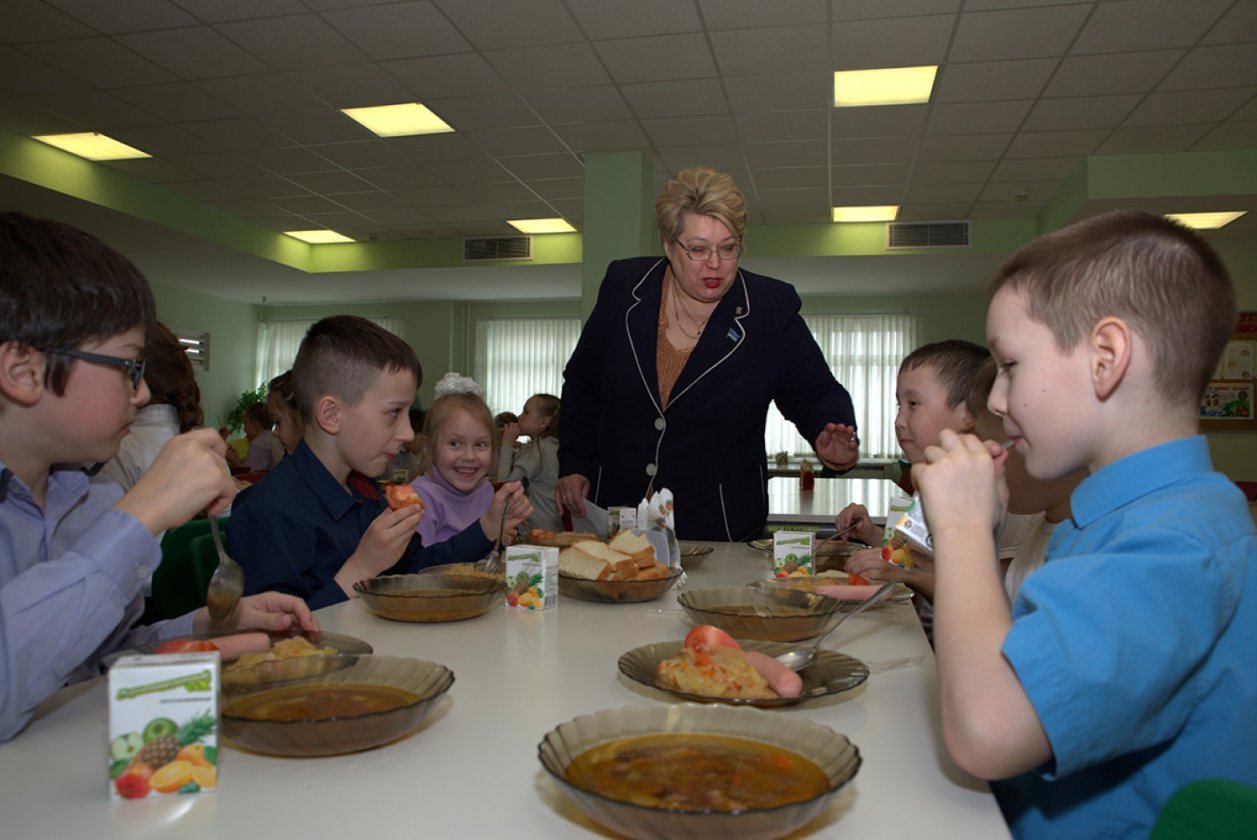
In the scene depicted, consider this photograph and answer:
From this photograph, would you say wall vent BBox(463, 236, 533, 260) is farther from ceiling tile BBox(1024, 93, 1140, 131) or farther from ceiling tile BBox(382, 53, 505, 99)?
ceiling tile BBox(1024, 93, 1140, 131)

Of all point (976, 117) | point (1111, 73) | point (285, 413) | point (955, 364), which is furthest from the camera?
point (976, 117)

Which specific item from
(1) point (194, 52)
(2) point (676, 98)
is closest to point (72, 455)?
(1) point (194, 52)

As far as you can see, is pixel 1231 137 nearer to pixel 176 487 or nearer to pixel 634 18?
pixel 634 18

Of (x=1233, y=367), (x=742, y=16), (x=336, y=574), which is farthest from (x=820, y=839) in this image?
(x=1233, y=367)

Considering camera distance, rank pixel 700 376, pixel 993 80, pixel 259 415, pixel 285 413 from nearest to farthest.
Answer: pixel 700 376 < pixel 285 413 < pixel 993 80 < pixel 259 415

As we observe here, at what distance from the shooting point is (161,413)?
127 inches

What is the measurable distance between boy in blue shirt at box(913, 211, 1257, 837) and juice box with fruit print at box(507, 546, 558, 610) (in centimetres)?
78

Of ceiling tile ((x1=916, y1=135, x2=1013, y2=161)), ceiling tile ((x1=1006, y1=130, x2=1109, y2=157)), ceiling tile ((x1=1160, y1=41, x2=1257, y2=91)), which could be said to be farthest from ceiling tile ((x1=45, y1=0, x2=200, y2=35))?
ceiling tile ((x1=1160, y1=41, x2=1257, y2=91))

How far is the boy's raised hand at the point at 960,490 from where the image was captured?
1.02m

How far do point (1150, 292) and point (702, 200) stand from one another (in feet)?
5.35

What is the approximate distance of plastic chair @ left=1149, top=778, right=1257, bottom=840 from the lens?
665 millimetres

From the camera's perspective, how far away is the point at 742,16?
4.93 meters

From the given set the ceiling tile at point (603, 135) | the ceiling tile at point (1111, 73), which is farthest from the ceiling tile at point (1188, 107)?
Answer: the ceiling tile at point (603, 135)

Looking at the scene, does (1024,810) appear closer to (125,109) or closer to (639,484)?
(639,484)
